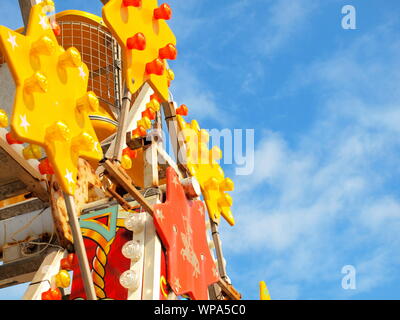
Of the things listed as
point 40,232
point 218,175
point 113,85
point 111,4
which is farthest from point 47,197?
point 113,85

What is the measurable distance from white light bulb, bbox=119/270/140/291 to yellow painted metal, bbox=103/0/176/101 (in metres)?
3.05

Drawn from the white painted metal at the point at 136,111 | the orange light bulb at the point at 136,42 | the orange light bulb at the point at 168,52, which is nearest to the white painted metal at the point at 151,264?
the white painted metal at the point at 136,111

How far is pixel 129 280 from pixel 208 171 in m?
5.26

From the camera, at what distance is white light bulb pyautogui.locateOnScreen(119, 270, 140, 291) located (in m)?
8.39

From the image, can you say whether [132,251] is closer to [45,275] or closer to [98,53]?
[45,275]

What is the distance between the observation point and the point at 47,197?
916 centimetres

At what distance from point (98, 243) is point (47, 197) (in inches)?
37.6

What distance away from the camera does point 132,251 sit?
28.6ft

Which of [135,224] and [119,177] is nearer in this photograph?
[119,177]

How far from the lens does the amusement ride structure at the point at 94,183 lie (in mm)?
7820

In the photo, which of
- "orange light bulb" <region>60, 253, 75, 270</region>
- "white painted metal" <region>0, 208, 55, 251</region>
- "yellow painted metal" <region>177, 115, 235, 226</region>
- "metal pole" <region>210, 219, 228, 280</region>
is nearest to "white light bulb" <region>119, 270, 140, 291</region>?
"orange light bulb" <region>60, 253, 75, 270</region>

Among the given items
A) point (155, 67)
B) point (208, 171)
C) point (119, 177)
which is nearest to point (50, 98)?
point (119, 177)
